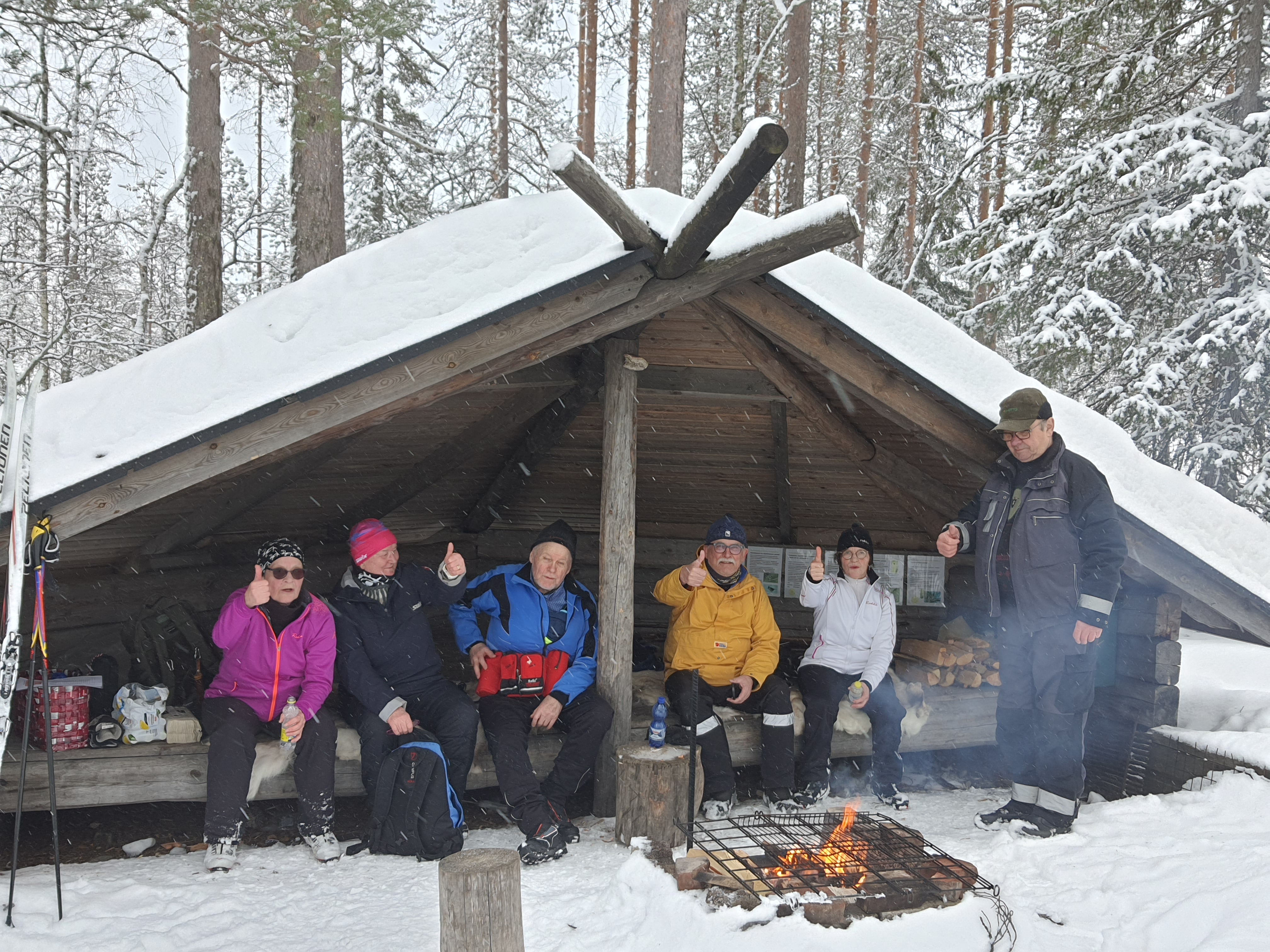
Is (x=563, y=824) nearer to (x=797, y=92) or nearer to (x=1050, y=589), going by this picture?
(x=1050, y=589)

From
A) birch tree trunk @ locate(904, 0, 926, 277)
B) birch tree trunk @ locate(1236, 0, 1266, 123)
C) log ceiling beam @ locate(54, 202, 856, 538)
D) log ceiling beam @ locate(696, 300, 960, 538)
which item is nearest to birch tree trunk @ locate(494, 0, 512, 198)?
birch tree trunk @ locate(904, 0, 926, 277)

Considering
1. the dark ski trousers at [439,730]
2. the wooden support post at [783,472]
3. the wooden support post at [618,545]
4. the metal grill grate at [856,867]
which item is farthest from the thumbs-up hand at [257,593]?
the wooden support post at [783,472]

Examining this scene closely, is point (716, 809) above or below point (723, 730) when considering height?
below

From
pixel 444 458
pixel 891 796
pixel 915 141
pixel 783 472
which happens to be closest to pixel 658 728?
pixel 891 796

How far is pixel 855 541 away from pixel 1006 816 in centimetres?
165

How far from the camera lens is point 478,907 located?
271 cm

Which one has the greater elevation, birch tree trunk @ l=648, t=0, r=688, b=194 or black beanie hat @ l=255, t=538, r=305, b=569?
birch tree trunk @ l=648, t=0, r=688, b=194

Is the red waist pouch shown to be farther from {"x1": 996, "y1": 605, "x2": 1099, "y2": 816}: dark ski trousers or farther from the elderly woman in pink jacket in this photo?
{"x1": 996, "y1": 605, "x2": 1099, "y2": 816}: dark ski trousers

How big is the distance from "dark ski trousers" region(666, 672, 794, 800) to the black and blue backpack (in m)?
1.26

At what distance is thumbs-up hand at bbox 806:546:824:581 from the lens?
16.3ft

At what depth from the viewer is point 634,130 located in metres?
16.4

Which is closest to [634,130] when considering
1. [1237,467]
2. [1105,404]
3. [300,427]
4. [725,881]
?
Result: [1105,404]

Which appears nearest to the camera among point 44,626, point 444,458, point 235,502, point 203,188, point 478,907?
point 478,907

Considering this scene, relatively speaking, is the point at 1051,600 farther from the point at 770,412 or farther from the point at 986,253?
the point at 986,253
